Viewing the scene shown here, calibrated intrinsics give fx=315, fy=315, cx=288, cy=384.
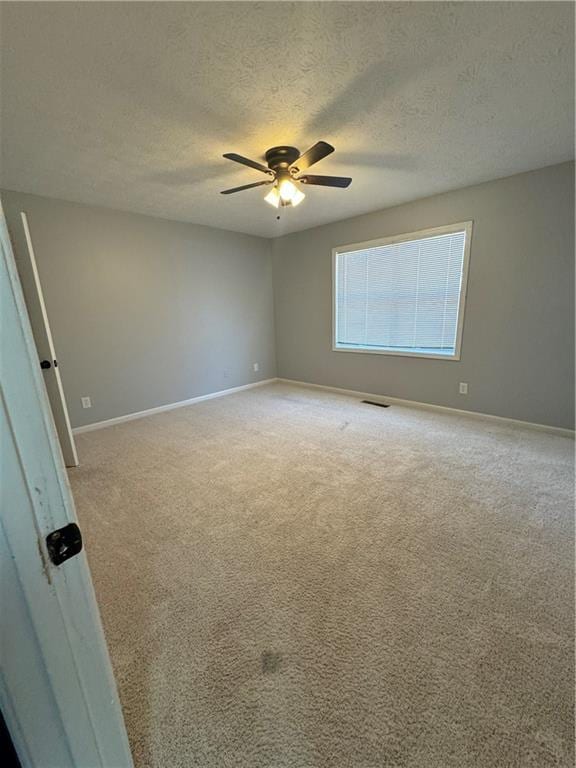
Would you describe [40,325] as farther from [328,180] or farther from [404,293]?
[404,293]

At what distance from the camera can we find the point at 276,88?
1.64 metres

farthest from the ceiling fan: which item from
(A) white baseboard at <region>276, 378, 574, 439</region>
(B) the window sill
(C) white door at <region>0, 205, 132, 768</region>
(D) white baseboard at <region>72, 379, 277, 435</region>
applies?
(D) white baseboard at <region>72, 379, 277, 435</region>

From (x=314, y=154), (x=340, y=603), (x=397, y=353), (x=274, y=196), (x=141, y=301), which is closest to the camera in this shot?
(x=340, y=603)

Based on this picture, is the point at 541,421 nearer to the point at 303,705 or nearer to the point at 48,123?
the point at 303,705

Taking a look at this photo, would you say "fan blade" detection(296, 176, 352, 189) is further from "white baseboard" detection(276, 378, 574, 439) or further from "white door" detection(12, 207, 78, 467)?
"white baseboard" detection(276, 378, 574, 439)

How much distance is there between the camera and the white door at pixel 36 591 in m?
0.44

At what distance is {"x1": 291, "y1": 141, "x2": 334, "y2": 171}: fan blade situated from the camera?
1.83 metres

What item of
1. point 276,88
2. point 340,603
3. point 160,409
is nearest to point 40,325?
point 160,409

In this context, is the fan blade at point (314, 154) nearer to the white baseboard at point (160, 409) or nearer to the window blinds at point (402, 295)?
the window blinds at point (402, 295)

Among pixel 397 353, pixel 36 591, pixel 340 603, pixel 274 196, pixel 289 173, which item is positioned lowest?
pixel 340 603

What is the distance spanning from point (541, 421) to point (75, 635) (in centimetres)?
381

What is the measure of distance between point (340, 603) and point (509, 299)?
313 cm

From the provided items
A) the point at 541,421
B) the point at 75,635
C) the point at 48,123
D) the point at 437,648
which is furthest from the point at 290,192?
the point at 541,421

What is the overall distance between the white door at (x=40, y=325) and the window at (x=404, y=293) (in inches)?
130
